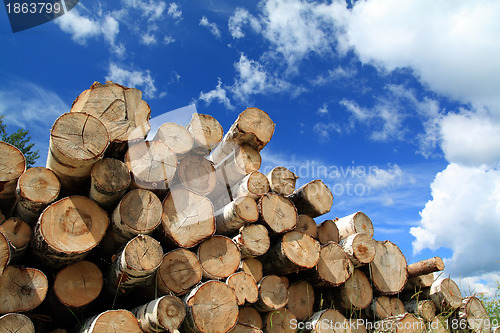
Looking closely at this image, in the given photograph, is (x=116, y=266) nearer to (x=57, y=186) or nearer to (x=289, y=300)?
(x=57, y=186)

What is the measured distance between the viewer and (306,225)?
3973 mm

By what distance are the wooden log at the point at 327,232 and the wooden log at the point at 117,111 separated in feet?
7.27

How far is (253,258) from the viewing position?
11.2ft

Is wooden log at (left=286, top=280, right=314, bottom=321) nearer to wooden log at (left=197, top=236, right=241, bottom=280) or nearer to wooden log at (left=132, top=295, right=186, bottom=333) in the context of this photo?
wooden log at (left=197, top=236, right=241, bottom=280)

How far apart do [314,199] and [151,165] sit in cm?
179

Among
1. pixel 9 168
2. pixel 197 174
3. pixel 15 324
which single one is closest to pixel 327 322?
pixel 197 174

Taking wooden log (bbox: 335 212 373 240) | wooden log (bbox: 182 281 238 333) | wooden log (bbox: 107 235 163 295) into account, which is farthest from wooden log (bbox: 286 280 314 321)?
wooden log (bbox: 107 235 163 295)

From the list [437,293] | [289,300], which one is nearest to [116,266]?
[289,300]

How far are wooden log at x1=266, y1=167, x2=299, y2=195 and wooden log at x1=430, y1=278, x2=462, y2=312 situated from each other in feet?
7.21

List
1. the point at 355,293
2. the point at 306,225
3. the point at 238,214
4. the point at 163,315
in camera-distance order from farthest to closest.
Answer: the point at 306,225 < the point at 355,293 < the point at 238,214 < the point at 163,315

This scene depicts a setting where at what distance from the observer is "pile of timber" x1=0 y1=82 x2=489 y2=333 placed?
2578 millimetres

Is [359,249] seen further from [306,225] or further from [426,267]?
[426,267]

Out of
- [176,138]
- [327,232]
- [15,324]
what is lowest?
[15,324]

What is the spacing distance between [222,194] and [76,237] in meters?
1.56
